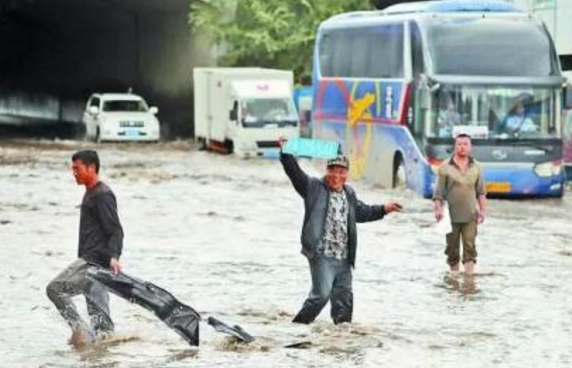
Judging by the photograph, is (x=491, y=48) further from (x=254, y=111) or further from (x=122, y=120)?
(x=122, y=120)

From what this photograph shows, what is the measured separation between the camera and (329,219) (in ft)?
38.9

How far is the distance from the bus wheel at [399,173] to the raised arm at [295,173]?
1783 cm

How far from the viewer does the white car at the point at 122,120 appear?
→ 47875 mm

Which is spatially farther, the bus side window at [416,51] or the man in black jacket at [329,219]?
the bus side window at [416,51]

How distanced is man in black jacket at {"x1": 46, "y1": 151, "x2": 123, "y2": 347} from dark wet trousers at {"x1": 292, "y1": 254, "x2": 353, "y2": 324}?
1.72 m

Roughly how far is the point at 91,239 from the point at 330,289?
2.12 meters

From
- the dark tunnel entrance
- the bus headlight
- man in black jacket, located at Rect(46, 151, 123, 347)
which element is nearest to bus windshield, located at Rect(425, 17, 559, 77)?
the bus headlight

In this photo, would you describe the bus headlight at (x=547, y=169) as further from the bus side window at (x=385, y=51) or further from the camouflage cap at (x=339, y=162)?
the camouflage cap at (x=339, y=162)

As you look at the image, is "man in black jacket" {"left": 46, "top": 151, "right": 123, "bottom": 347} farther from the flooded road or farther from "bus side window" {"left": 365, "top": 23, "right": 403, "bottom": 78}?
"bus side window" {"left": 365, "top": 23, "right": 403, "bottom": 78}

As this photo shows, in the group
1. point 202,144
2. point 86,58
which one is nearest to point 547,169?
point 202,144

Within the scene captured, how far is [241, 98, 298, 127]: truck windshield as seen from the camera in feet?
137

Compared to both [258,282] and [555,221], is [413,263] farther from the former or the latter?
[555,221]

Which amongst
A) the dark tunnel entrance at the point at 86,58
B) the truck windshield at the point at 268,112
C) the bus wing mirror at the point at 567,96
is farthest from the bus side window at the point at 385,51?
the dark tunnel entrance at the point at 86,58

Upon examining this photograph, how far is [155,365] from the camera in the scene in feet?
36.9
